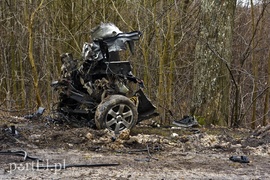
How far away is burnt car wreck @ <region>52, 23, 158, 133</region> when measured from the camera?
7.44m

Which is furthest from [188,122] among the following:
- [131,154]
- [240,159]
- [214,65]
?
[240,159]

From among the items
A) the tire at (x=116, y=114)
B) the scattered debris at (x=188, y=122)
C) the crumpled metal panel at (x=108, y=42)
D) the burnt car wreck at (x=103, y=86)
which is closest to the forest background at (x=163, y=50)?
the scattered debris at (x=188, y=122)

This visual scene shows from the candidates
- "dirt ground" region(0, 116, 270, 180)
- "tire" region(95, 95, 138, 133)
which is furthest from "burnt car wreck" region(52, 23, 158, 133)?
"dirt ground" region(0, 116, 270, 180)

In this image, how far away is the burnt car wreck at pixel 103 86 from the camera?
744 cm

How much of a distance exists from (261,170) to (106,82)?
321cm

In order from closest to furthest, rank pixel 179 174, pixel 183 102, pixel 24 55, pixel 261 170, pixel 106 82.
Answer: pixel 179 174, pixel 261 170, pixel 106 82, pixel 183 102, pixel 24 55

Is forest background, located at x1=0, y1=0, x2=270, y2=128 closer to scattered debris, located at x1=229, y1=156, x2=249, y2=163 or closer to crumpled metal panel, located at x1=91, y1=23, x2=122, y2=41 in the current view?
crumpled metal panel, located at x1=91, y1=23, x2=122, y2=41

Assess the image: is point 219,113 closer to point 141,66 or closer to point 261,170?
point 261,170

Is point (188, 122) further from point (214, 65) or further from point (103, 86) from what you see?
point (103, 86)

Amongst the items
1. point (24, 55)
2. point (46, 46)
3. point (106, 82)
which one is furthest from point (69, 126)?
point (24, 55)

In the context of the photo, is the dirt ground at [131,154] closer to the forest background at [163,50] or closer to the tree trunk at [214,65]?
the tree trunk at [214,65]

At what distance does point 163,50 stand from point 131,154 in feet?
26.3

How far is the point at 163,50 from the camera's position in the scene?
45.9ft

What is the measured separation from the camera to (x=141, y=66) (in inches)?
600
